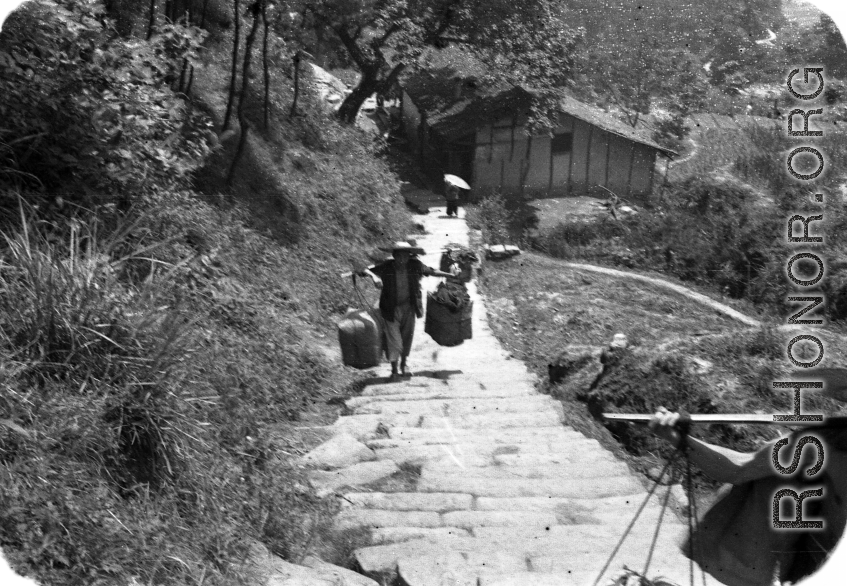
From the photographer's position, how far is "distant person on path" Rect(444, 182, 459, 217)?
5000mm

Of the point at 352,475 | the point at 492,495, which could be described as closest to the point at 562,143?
the point at 492,495

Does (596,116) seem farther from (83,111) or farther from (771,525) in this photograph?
(83,111)

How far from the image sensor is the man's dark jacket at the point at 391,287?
21.9ft

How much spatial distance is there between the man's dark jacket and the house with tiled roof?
5.06 feet

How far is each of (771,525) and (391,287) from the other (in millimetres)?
→ 4005

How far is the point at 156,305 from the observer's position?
4.88 m

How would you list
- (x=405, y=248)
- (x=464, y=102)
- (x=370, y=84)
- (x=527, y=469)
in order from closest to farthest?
(x=527, y=469), (x=464, y=102), (x=370, y=84), (x=405, y=248)

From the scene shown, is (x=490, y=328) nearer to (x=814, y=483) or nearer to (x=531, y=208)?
(x=531, y=208)

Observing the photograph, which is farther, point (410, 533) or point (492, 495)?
point (492, 495)

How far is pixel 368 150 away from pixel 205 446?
8.66 ft

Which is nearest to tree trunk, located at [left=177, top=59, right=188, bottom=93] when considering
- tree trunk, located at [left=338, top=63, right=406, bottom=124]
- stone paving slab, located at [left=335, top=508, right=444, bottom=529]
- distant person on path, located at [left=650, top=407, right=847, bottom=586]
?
tree trunk, located at [left=338, top=63, right=406, bottom=124]

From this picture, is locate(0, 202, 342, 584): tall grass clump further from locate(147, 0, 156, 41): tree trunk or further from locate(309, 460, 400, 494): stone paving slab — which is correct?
locate(147, 0, 156, 41): tree trunk

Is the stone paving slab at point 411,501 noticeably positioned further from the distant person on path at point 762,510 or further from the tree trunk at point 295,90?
the tree trunk at point 295,90

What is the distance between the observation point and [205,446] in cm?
443
